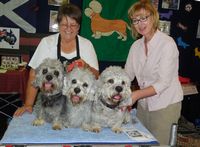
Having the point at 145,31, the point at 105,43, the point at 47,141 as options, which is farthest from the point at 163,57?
the point at 105,43

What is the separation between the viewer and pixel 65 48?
208 centimetres

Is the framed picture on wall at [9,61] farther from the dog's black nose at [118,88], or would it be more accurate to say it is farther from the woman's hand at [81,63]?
the dog's black nose at [118,88]

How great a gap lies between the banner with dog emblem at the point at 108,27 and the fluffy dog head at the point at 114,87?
3.03 metres

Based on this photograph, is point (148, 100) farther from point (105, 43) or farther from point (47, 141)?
point (105, 43)

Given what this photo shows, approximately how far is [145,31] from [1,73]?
2.47 metres

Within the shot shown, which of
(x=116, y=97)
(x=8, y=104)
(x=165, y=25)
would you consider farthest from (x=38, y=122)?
(x=165, y=25)

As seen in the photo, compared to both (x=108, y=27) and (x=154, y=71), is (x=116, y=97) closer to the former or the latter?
(x=154, y=71)

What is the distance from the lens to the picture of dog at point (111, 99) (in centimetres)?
175

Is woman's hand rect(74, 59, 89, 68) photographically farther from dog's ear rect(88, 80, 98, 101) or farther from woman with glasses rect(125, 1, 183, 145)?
woman with glasses rect(125, 1, 183, 145)

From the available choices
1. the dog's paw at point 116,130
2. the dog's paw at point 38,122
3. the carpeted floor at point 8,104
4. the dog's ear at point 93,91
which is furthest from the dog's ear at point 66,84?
the carpeted floor at point 8,104

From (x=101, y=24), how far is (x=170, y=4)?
1148 millimetres

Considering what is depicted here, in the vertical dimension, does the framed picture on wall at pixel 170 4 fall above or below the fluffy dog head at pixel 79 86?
above

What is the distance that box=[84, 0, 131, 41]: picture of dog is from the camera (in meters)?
4.70

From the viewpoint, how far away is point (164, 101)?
212 centimetres
